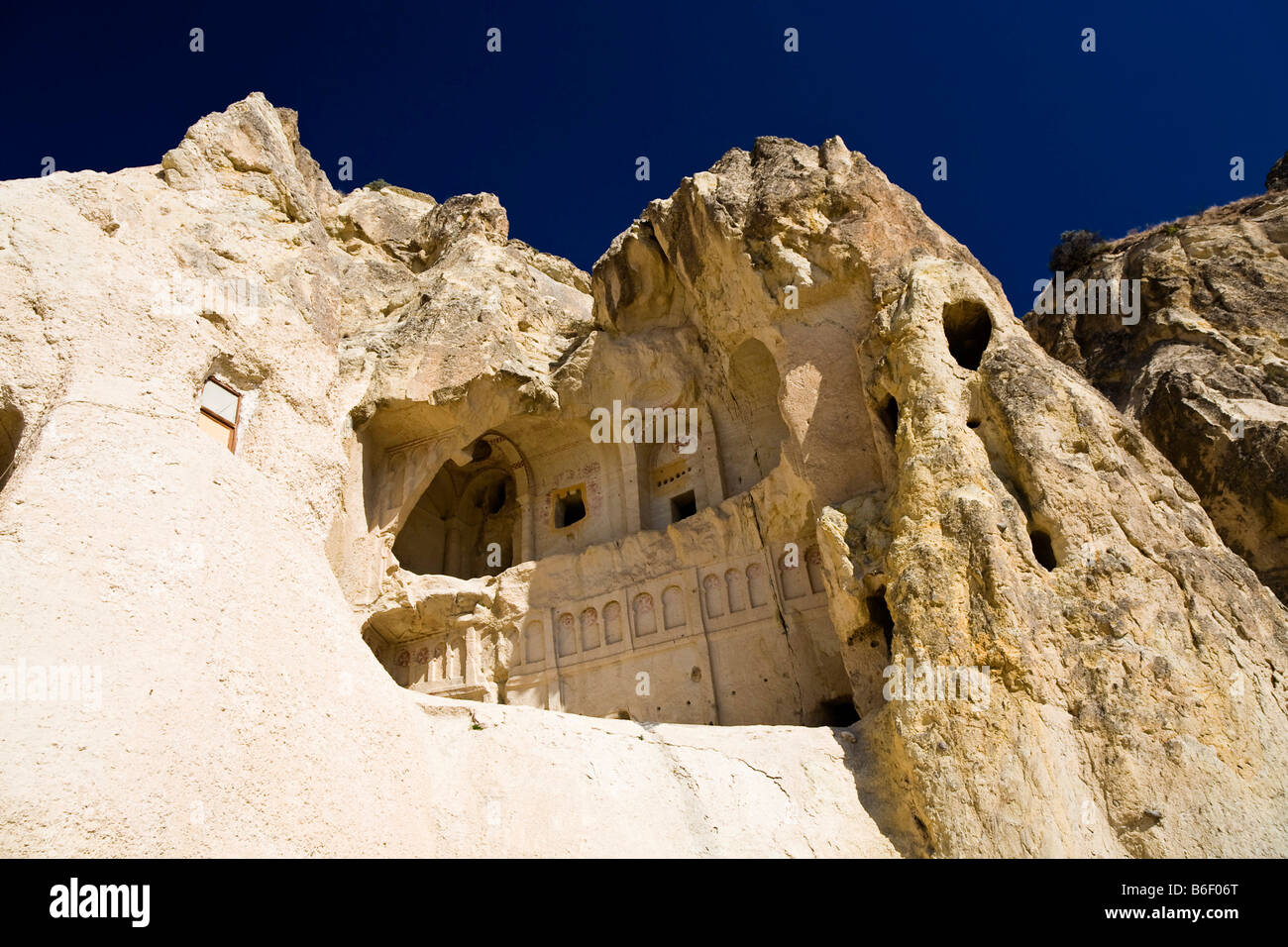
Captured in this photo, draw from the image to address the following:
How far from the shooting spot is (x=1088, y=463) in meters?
9.62

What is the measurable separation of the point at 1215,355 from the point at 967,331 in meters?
4.88

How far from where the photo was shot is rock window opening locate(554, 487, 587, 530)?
54.4 feet

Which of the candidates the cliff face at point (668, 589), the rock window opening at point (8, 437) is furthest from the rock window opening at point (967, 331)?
the rock window opening at point (8, 437)

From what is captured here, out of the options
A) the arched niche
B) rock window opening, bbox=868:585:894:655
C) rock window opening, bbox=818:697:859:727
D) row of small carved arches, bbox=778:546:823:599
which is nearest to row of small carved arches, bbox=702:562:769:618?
row of small carved arches, bbox=778:546:823:599

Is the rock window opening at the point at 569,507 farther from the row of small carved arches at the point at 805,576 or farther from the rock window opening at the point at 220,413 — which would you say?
the rock window opening at the point at 220,413

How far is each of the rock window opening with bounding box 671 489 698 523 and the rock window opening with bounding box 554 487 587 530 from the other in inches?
66.4

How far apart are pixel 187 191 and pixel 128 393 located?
483 cm

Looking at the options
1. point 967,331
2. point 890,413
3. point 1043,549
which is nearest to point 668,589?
point 890,413

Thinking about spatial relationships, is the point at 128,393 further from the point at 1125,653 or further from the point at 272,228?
the point at 1125,653

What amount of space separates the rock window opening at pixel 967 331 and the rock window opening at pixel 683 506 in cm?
548

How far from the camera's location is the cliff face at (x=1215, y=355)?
11797mm

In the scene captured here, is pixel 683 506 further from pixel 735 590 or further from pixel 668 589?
pixel 735 590
